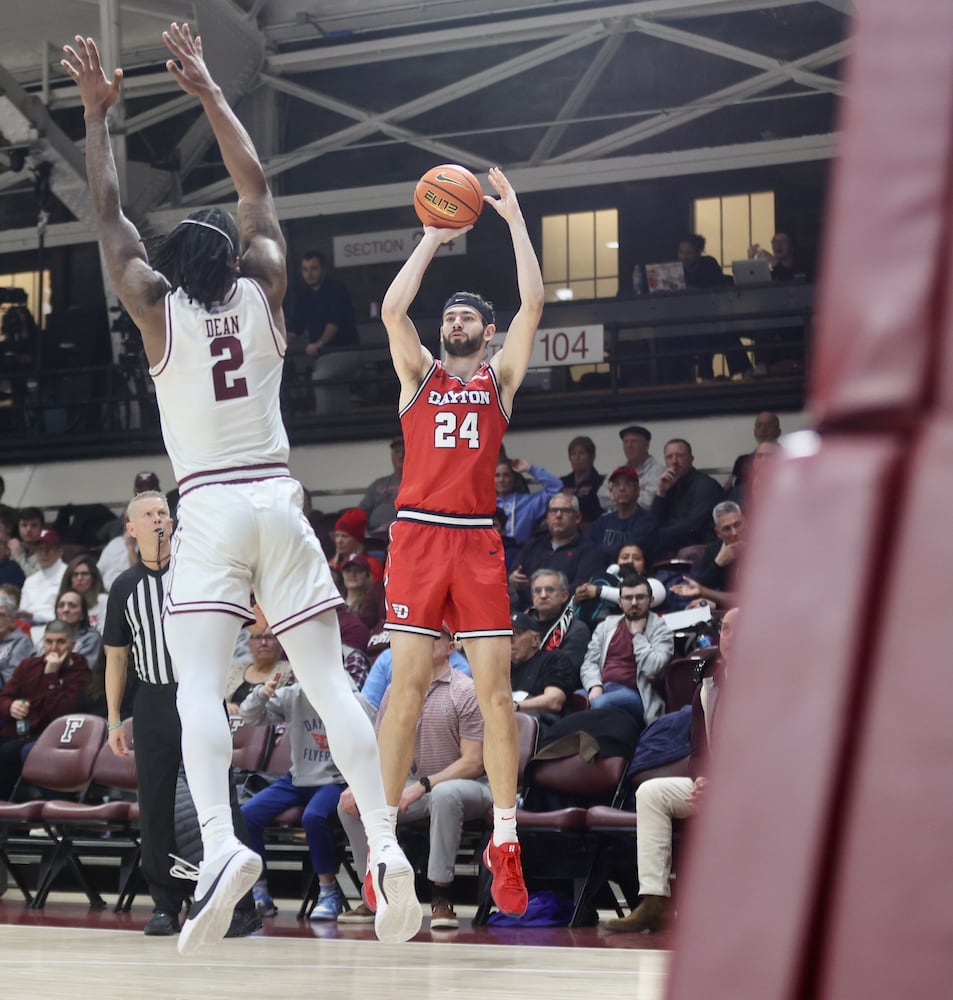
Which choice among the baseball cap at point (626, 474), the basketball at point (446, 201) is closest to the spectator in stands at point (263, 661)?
the baseball cap at point (626, 474)

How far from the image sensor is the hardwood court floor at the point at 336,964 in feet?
12.9

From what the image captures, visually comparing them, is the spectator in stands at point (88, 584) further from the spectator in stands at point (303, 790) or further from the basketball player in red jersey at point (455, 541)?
the basketball player in red jersey at point (455, 541)

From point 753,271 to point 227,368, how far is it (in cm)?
1000

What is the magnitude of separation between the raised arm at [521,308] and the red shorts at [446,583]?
24.4 inches

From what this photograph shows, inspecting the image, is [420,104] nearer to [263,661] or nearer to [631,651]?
[263,661]

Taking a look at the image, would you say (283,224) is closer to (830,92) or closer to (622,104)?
(622,104)

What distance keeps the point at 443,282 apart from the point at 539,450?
3729mm

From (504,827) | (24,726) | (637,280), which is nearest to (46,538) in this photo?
(24,726)

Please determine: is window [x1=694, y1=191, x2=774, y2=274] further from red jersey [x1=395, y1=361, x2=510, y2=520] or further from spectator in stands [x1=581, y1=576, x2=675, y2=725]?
red jersey [x1=395, y1=361, x2=510, y2=520]

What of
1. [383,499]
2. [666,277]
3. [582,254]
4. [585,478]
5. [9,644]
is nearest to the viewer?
[9,644]

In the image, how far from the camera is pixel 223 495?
4145 mm

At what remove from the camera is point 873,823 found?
88 centimetres

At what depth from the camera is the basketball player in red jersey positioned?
5.34m

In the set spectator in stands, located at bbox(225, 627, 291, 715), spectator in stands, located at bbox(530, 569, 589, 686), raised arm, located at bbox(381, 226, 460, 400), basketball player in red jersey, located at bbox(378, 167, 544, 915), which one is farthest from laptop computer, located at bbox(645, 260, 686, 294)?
raised arm, located at bbox(381, 226, 460, 400)
